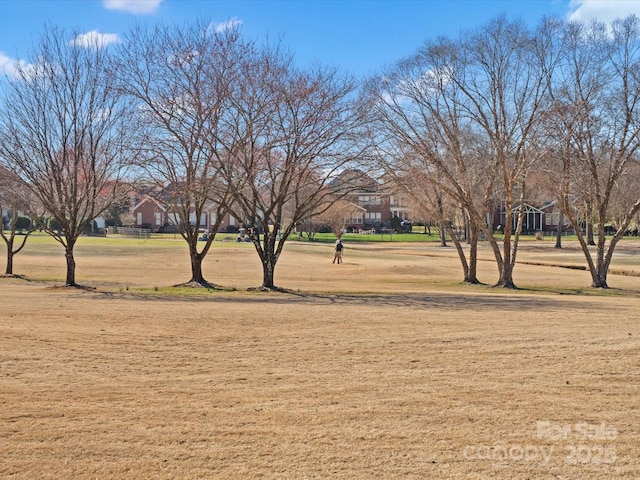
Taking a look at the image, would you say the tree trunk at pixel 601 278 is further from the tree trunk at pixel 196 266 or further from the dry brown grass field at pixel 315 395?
the tree trunk at pixel 196 266

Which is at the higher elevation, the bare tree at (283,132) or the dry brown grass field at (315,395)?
the bare tree at (283,132)

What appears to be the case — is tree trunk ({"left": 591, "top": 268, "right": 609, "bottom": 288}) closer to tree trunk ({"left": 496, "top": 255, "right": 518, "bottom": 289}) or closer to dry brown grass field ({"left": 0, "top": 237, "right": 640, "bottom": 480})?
tree trunk ({"left": 496, "top": 255, "right": 518, "bottom": 289})

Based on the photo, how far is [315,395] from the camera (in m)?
7.41

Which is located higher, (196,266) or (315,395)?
(196,266)

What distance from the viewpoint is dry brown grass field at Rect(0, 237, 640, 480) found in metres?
5.54

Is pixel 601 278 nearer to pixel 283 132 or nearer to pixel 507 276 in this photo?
pixel 507 276

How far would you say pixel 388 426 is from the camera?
6375 millimetres

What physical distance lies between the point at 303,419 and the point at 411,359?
122 inches

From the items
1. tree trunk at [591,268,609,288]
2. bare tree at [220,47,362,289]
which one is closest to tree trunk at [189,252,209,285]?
bare tree at [220,47,362,289]

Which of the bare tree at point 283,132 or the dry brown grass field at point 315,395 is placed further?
the bare tree at point 283,132

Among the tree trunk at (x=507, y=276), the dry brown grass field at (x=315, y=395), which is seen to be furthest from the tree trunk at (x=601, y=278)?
the dry brown grass field at (x=315, y=395)

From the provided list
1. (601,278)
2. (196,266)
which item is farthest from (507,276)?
(196,266)

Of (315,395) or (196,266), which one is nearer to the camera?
(315,395)

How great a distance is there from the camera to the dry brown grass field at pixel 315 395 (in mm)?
5543
